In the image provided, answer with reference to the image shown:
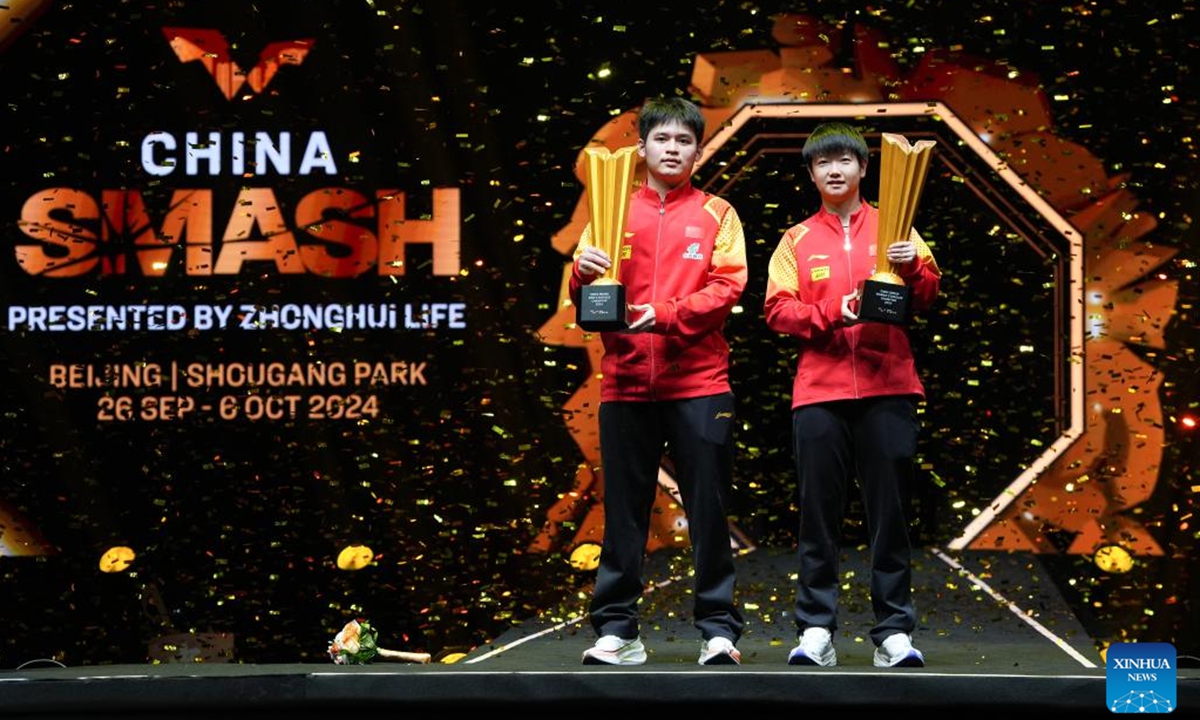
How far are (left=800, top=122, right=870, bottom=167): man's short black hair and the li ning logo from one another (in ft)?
6.52

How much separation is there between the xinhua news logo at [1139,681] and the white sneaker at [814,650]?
574 millimetres

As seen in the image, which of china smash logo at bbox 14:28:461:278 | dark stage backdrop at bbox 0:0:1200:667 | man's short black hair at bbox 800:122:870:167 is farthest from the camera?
china smash logo at bbox 14:28:461:278

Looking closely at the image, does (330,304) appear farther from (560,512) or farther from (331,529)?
(560,512)

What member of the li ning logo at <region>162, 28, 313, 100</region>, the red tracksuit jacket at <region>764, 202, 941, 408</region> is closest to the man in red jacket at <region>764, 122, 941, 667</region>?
the red tracksuit jacket at <region>764, 202, 941, 408</region>

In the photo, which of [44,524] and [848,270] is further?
→ [44,524]

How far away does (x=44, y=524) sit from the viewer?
4.46 metres

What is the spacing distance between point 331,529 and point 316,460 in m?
0.22

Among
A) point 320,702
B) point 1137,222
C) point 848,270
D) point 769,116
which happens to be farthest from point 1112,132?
point 320,702

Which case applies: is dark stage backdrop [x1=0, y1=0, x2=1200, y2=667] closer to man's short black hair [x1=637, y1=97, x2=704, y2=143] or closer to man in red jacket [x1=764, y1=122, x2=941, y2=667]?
man in red jacket [x1=764, y1=122, x2=941, y2=667]

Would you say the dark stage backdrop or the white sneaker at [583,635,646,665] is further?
the dark stage backdrop

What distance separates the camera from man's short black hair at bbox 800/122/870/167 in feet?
10.3

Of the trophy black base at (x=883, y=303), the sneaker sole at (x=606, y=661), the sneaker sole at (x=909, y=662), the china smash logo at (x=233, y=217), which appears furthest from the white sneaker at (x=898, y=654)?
the china smash logo at (x=233, y=217)

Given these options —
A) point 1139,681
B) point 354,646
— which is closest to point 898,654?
point 1139,681

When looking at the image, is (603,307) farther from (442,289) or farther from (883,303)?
(442,289)
